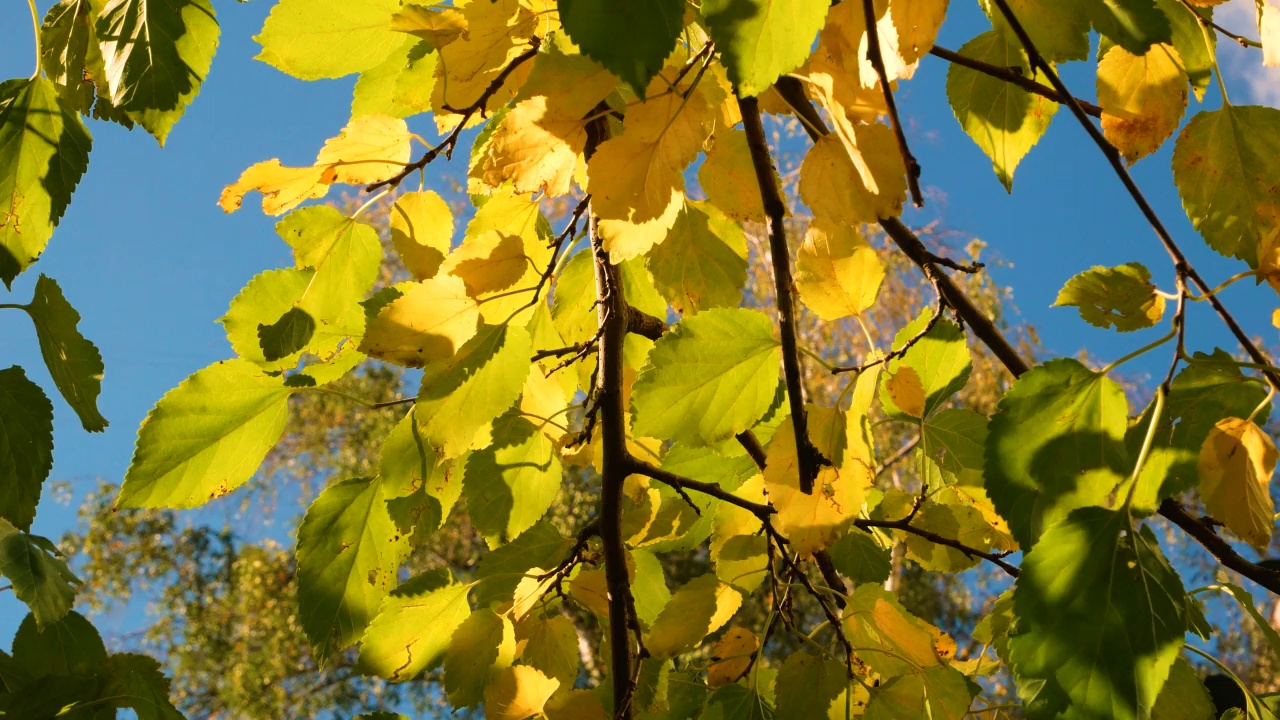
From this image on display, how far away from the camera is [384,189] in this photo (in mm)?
492

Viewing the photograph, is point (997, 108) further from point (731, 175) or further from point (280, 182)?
point (280, 182)

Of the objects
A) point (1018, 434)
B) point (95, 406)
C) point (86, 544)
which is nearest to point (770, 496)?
point (1018, 434)

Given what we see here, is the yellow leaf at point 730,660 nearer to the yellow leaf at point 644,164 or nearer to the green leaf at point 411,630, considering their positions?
the green leaf at point 411,630

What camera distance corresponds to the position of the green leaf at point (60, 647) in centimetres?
73

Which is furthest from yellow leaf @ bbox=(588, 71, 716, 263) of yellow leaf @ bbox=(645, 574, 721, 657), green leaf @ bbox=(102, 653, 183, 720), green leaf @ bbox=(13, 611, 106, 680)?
green leaf @ bbox=(13, 611, 106, 680)

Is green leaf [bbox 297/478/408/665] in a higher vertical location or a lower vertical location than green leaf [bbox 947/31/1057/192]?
lower

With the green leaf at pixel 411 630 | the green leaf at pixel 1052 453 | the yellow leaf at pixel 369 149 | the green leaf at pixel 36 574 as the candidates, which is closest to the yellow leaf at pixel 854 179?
the green leaf at pixel 1052 453

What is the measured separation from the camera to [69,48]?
0.59 m

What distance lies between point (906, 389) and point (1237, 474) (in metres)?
0.15

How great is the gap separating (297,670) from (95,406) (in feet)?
21.2

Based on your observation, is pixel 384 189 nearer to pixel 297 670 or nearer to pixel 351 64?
pixel 351 64

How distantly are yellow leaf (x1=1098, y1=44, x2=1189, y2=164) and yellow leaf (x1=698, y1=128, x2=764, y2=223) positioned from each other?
0.51 ft

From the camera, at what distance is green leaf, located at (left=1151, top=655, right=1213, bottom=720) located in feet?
1.58

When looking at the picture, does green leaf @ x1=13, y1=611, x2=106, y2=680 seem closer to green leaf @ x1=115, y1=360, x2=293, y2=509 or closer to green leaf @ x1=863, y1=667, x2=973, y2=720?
green leaf @ x1=115, y1=360, x2=293, y2=509
